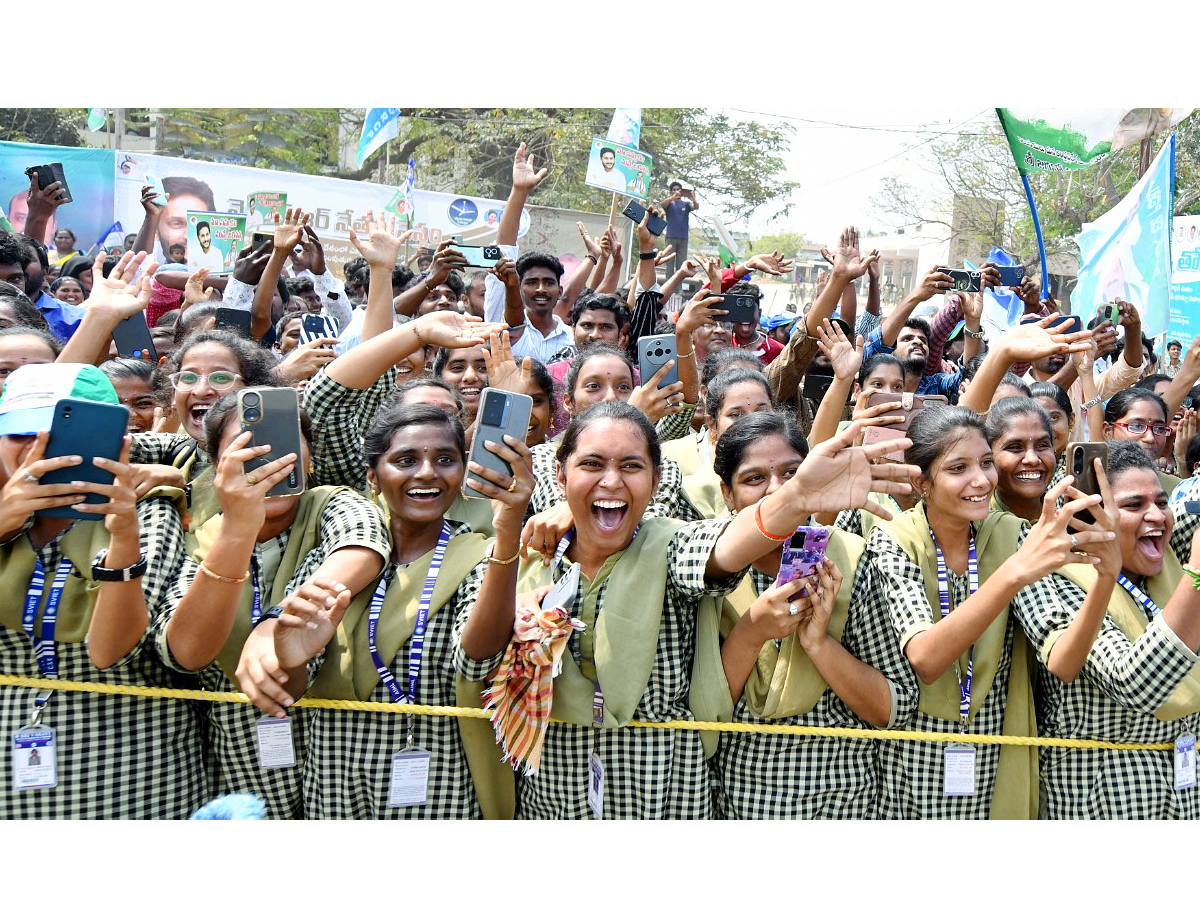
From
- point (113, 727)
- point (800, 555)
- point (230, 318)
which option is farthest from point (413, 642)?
point (230, 318)

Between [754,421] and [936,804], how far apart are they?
1168 mm

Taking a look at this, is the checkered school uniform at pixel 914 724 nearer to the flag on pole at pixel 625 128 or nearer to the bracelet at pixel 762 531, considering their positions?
the bracelet at pixel 762 531

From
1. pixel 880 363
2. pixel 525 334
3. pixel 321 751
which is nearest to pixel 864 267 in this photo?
pixel 880 363

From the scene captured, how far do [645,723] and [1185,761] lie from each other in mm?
1497

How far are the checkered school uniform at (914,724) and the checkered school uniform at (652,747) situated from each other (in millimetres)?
473

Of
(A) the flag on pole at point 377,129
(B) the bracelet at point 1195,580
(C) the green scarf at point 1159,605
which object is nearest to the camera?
(B) the bracelet at point 1195,580

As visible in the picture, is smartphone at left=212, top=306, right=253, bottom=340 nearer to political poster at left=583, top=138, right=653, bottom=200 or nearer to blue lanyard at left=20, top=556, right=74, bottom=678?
blue lanyard at left=20, top=556, right=74, bottom=678

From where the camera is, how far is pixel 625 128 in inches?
350

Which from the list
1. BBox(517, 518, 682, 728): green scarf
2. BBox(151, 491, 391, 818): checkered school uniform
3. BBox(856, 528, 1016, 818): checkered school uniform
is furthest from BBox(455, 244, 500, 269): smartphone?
BBox(856, 528, 1016, 818): checkered school uniform

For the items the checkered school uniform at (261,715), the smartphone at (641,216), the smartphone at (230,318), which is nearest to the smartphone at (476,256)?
the smartphone at (230,318)

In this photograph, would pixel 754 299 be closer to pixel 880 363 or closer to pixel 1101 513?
pixel 880 363

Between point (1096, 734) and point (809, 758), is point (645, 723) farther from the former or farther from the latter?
point (1096, 734)

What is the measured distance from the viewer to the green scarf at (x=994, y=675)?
9.27 ft

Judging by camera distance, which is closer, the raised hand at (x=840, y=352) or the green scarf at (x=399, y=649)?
the green scarf at (x=399, y=649)
